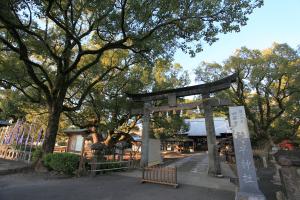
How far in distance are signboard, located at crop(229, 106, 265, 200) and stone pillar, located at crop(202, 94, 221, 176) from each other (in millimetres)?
4938

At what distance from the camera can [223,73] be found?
20984mm

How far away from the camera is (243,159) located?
5.91 meters

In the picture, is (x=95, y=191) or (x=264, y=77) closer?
(x=95, y=191)

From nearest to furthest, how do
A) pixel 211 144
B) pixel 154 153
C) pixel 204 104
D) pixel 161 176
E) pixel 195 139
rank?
pixel 161 176 → pixel 211 144 → pixel 204 104 → pixel 154 153 → pixel 195 139

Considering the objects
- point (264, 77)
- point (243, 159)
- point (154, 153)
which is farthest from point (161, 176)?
point (264, 77)

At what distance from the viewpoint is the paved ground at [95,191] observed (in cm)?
644

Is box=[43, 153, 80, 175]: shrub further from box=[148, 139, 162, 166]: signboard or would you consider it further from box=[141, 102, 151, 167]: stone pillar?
box=[148, 139, 162, 166]: signboard

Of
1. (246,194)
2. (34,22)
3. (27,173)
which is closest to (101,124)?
(27,173)

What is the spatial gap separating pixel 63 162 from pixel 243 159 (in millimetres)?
8837

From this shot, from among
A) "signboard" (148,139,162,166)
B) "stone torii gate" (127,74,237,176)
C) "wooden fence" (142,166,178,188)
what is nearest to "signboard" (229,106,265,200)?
"wooden fence" (142,166,178,188)

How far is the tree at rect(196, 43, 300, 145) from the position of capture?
18.9 metres

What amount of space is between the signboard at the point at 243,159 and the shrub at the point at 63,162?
27.4ft

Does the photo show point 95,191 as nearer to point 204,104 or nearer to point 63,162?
point 63,162

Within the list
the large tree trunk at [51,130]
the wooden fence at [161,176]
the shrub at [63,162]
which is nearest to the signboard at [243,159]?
the wooden fence at [161,176]
